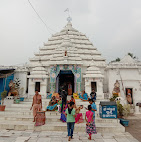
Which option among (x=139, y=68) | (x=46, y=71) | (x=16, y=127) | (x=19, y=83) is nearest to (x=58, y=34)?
(x=46, y=71)

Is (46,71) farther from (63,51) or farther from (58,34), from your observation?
(58,34)

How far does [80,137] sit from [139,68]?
1155cm

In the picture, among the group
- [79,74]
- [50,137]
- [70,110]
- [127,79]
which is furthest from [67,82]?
[70,110]

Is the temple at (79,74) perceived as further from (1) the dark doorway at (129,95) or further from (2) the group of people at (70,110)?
(2) the group of people at (70,110)

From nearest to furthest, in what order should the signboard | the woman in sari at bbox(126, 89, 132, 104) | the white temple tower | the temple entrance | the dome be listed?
the signboard, the white temple tower, the woman in sari at bbox(126, 89, 132, 104), the dome, the temple entrance

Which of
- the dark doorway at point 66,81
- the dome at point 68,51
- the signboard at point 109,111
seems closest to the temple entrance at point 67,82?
the dark doorway at point 66,81

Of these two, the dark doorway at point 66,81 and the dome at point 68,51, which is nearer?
the dome at point 68,51

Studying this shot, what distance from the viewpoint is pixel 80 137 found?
5.07 metres

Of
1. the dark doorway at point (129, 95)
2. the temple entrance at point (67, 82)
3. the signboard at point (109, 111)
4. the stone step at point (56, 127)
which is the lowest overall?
the stone step at point (56, 127)

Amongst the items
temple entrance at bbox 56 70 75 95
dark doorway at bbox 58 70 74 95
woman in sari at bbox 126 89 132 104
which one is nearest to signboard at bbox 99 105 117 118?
woman in sari at bbox 126 89 132 104

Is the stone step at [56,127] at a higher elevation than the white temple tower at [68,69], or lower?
lower

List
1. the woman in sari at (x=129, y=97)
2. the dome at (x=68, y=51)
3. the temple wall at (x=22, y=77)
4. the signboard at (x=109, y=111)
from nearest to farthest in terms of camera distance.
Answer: the signboard at (x=109, y=111), the woman in sari at (x=129, y=97), the dome at (x=68, y=51), the temple wall at (x=22, y=77)

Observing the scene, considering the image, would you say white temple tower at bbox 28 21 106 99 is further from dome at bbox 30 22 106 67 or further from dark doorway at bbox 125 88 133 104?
dark doorway at bbox 125 88 133 104

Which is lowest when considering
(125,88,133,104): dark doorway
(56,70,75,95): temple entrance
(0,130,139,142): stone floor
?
(0,130,139,142): stone floor
